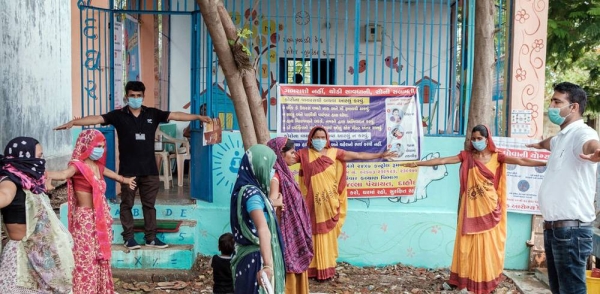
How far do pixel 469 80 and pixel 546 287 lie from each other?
2485mm

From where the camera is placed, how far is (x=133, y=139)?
5961mm

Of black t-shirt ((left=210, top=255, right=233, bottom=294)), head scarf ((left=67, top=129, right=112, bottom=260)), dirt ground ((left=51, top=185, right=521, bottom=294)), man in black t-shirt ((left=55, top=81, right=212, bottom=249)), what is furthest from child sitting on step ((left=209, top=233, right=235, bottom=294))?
man in black t-shirt ((left=55, top=81, right=212, bottom=249))

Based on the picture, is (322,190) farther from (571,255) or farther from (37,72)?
(37,72)

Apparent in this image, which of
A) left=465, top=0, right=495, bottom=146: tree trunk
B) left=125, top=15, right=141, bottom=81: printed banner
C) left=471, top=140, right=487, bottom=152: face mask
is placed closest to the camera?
left=465, top=0, right=495, bottom=146: tree trunk

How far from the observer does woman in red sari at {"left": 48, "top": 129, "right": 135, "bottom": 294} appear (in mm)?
4734

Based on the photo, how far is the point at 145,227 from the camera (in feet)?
20.2

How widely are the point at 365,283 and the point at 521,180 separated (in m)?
2.14

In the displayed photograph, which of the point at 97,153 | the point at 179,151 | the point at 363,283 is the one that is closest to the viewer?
the point at 97,153

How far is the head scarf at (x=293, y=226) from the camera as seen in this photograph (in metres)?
4.93

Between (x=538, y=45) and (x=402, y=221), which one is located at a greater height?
(x=538, y=45)

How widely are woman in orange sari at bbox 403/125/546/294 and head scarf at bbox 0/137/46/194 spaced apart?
11.4 ft

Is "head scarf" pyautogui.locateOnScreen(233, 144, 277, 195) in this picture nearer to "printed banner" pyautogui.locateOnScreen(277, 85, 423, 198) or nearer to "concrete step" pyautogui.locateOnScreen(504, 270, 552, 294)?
"printed banner" pyautogui.locateOnScreen(277, 85, 423, 198)

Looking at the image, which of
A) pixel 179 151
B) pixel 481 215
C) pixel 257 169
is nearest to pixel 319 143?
pixel 481 215

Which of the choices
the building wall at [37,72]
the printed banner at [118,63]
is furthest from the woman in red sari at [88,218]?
the printed banner at [118,63]
